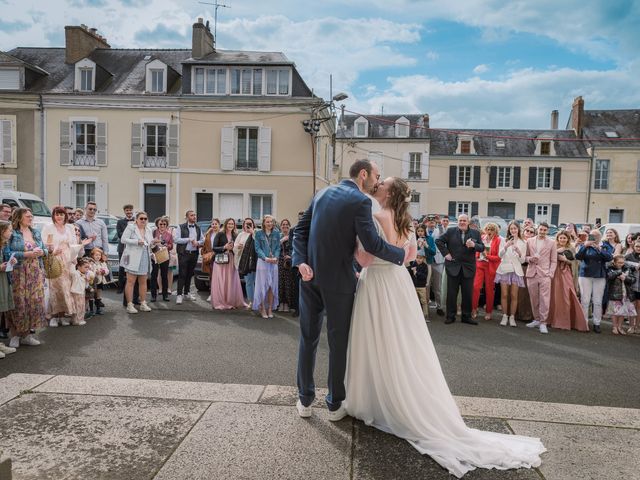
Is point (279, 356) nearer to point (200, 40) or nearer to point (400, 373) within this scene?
point (400, 373)

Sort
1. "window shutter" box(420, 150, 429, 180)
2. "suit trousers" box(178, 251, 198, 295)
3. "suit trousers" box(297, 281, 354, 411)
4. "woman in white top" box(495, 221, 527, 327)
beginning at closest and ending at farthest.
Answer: "suit trousers" box(297, 281, 354, 411) < "woman in white top" box(495, 221, 527, 327) < "suit trousers" box(178, 251, 198, 295) < "window shutter" box(420, 150, 429, 180)

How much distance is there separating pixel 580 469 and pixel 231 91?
915 inches

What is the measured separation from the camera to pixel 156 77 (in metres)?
24.7

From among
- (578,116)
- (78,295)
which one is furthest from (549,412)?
(578,116)

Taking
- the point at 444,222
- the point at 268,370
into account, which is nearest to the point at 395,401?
the point at 268,370

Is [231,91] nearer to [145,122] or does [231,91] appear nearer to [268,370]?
[145,122]

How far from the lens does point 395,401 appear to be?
12.4 ft

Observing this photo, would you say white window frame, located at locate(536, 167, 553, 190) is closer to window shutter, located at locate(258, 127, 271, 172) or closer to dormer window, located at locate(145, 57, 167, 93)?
window shutter, located at locate(258, 127, 271, 172)

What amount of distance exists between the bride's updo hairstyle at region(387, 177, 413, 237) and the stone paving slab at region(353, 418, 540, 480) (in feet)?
5.25

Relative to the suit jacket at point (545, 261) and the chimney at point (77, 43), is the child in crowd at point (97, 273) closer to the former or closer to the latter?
the suit jacket at point (545, 261)

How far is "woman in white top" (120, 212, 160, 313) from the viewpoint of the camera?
9023 mm

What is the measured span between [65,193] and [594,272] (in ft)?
75.9

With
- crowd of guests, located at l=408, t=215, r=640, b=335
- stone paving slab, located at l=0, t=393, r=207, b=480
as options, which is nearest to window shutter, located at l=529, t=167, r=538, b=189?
crowd of guests, located at l=408, t=215, r=640, b=335

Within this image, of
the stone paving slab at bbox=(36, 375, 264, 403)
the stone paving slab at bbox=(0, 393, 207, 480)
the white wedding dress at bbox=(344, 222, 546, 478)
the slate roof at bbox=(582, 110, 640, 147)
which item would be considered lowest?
the stone paving slab at bbox=(36, 375, 264, 403)
